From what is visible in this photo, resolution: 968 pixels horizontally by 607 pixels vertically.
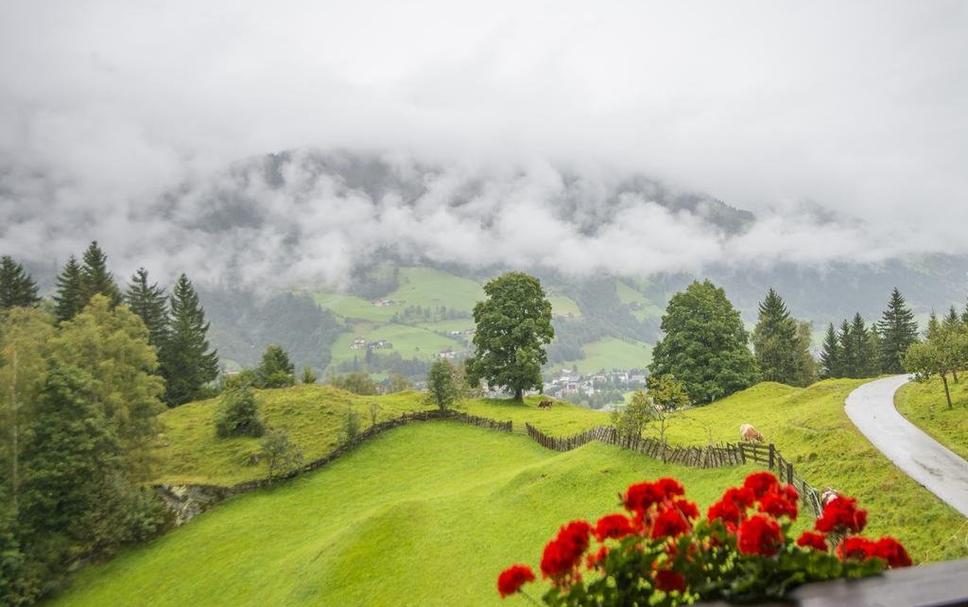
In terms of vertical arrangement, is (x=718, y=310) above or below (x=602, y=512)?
above

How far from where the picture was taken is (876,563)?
10.8 ft

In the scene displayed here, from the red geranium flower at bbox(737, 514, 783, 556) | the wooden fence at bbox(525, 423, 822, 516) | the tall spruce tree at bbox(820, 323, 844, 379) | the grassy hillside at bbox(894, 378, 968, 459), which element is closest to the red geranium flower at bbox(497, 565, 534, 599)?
the red geranium flower at bbox(737, 514, 783, 556)

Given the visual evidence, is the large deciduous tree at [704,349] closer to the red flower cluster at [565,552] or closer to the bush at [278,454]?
the bush at [278,454]

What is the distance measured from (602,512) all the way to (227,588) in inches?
827

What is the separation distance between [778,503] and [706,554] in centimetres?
97

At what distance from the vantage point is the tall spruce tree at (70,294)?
3041 inches

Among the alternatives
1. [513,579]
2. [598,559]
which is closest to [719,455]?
[513,579]

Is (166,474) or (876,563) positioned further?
(166,474)

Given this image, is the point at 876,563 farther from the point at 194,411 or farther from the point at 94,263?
the point at 94,263

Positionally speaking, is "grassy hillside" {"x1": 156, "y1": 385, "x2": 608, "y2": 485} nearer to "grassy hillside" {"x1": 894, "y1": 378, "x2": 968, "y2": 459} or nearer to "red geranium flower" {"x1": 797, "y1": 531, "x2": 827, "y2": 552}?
"grassy hillside" {"x1": 894, "y1": 378, "x2": 968, "y2": 459}

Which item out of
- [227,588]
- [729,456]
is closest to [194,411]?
[227,588]

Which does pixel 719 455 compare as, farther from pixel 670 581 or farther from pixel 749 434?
pixel 670 581

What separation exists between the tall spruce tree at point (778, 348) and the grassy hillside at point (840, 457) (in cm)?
3206

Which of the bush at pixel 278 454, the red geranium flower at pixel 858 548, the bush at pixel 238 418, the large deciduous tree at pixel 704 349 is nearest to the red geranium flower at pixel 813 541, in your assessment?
the red geranium flower at pixel 858 548
